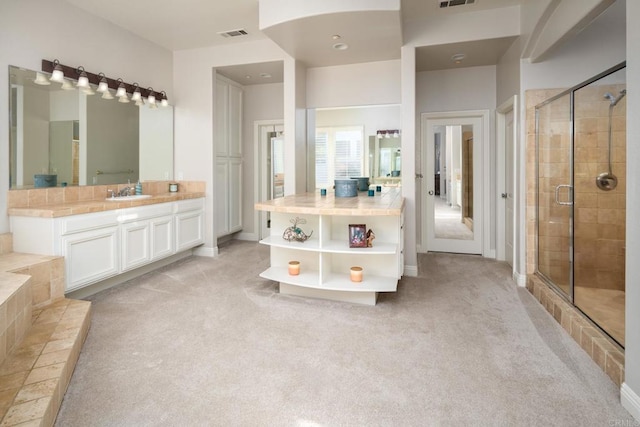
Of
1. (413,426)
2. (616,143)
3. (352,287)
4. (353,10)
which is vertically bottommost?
(413,426)

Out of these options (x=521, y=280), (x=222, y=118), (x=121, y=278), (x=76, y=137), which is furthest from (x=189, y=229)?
(x=521, y=280)

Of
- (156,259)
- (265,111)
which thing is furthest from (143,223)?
(265,111)

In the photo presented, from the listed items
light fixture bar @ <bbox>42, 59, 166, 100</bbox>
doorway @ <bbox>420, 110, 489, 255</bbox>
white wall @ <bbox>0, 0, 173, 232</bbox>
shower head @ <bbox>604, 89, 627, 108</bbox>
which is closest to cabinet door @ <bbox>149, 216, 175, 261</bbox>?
white wall @ <bbox>0, 0, 173, 232</bbox>

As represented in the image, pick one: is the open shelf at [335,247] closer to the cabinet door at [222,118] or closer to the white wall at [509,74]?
the white wall at [509,74]

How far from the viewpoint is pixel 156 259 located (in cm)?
409

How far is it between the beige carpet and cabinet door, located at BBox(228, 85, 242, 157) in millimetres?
2874

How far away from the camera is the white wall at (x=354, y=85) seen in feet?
15.3

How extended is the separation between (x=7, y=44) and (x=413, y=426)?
4.16 metres

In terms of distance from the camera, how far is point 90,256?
3248 mm

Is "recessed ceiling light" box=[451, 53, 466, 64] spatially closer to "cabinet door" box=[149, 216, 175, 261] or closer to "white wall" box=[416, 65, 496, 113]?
"white wall" box=[416, 65, 496, 113]

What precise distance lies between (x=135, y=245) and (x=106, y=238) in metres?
0.39

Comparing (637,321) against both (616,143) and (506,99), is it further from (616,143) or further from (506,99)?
(506,99)

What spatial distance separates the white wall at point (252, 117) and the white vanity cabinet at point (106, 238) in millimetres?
1561

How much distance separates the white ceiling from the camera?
3.56 m
